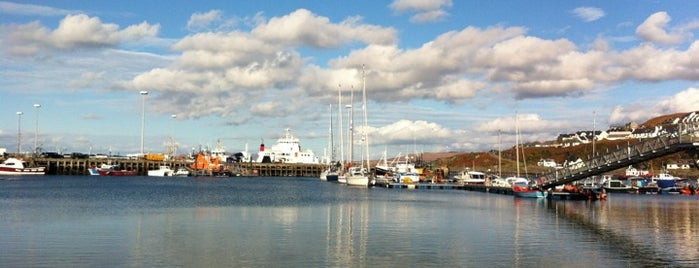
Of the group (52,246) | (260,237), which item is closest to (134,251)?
(52,246)

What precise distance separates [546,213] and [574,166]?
61.7 feet

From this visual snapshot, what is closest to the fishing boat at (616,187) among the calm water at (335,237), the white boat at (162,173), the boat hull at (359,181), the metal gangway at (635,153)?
the metal gangway at (635,153)

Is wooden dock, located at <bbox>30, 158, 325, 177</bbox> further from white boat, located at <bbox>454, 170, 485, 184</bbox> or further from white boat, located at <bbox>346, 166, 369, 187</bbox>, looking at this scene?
white boat, located at <bbox>454, 170, 485, 184</bbox>

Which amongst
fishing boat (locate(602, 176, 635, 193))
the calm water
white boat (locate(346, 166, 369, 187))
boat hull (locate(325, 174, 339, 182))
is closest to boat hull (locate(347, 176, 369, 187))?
white boat (locate(346, 166, 369, 187))

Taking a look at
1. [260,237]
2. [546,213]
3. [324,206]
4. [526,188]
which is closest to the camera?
[260,237]

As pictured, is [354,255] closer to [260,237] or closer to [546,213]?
[260,237]

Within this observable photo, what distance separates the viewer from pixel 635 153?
5316cm

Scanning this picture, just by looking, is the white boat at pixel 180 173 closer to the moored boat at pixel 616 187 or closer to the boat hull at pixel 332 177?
the boat hull at pixel 332 177

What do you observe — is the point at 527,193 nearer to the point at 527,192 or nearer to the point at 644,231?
the point at 527,192

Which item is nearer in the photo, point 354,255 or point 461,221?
point 354,255

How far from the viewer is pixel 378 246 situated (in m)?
30.8

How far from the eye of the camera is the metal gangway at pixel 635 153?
46406 millimetres

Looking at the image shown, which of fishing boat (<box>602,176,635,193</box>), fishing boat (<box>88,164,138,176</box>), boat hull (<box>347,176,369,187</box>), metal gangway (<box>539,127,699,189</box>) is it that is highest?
metal gangway (<box>539,127,699,189</box>)

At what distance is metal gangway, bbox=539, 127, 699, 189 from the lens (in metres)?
46.4
